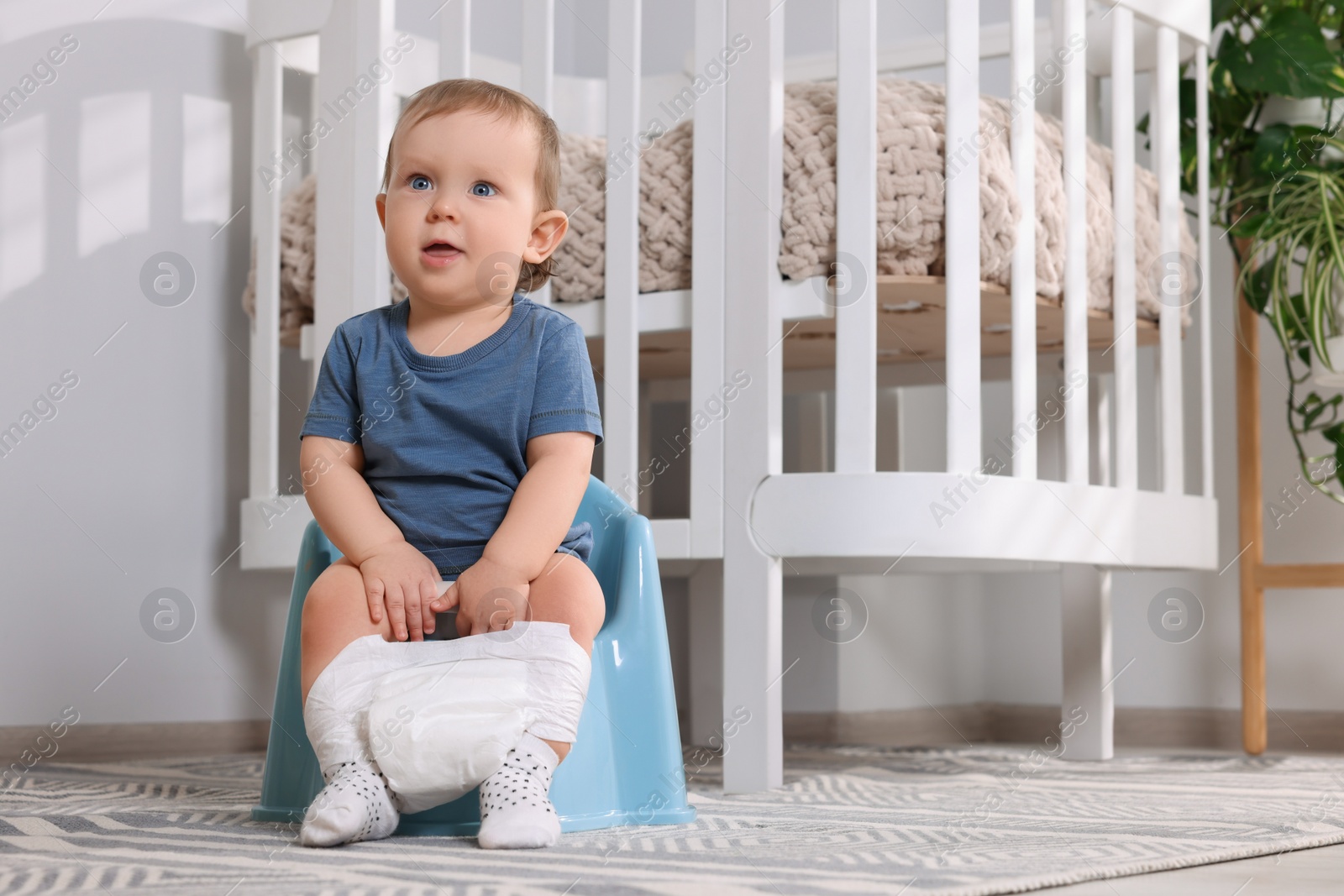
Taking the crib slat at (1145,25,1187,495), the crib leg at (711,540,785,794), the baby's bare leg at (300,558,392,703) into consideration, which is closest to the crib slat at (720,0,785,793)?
the crib leg at (711,540,785,794)

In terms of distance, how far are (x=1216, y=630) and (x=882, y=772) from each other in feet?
2.58

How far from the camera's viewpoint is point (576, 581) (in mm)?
894

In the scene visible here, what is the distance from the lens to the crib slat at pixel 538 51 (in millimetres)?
1300

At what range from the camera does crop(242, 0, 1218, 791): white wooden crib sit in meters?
1.14

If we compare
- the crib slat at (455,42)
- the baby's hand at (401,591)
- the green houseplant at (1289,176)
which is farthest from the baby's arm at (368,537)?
the green houseplant at (1289,176)

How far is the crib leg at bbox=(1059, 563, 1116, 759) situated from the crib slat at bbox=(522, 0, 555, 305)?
0.79m

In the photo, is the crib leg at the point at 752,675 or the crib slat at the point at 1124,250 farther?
the crib slat at the point at 1124,250

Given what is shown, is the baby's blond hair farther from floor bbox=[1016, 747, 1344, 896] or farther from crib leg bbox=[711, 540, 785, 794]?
floor bbox=[1016, 747, 1344, 896]

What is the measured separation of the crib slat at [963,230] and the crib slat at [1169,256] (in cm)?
41

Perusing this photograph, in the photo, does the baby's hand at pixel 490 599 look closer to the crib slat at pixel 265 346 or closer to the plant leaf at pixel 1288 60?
the crib slat at pixel 265 346

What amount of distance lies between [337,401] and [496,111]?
239 mm

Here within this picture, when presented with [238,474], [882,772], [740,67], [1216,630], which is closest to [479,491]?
[740,67]

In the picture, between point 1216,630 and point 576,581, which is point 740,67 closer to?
point 576,581

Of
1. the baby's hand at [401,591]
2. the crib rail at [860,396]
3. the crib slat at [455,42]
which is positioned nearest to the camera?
the baby's hand at [401,591]
